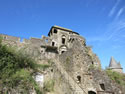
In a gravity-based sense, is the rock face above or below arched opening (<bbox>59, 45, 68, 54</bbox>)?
below

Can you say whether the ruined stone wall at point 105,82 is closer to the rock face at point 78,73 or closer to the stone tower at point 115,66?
the rock face at point 78,73

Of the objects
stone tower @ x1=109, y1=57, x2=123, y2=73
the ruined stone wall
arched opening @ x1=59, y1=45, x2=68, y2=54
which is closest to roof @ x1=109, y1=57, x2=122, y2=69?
stone tower @ x1=109, y1=57, x2=123, y2=73

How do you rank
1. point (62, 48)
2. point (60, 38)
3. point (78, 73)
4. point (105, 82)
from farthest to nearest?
point (60, 38)
point (62, 48)
point (78, 73)
point (105, 82)

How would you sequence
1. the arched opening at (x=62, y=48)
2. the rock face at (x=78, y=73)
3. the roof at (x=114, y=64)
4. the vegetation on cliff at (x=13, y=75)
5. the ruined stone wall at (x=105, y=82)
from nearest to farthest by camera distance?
the vegetation on cliff at (x=13, y=75), the ruined stone wall at (x=105, y=82), the rock face at (x=78, y=73), the roof at (x=114, y=64), the arched opening at (x=62, y=48)

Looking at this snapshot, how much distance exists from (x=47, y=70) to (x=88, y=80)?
5939mm

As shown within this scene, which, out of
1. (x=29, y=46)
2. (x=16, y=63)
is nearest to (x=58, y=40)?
(x=29, y=46)

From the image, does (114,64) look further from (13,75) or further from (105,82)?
(13,75)

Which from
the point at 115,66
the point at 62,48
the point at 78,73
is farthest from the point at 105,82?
the point at 115,66

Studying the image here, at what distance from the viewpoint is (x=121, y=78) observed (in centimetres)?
830

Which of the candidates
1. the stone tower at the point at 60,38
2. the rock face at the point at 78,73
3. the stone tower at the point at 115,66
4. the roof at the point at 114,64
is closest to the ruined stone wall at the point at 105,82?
the rock face at the point at 78,73

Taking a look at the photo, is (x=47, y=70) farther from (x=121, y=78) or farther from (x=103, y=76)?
(x=121, y=78)

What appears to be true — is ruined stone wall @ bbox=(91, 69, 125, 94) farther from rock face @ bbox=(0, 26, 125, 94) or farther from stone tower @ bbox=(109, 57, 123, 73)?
stone tower @ bbox=(109, 57, 123, 73)

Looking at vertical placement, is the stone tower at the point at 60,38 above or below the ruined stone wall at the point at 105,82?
above

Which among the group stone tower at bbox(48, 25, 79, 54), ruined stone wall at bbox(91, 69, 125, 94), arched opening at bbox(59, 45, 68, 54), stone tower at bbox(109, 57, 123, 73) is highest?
stone tower at bbox(48, 25, 79, 54)
